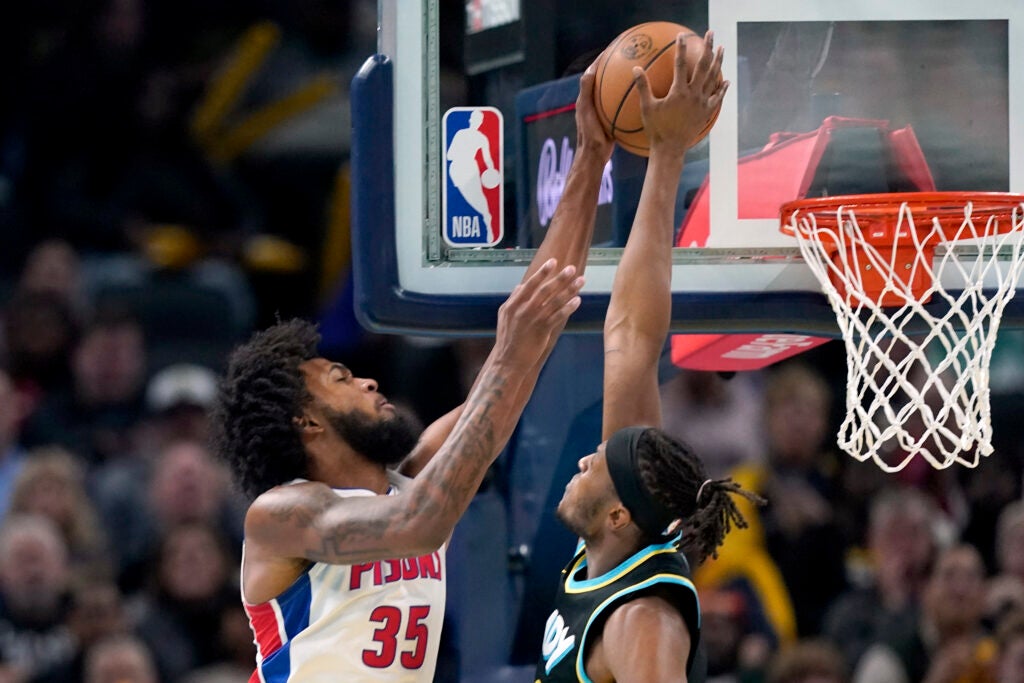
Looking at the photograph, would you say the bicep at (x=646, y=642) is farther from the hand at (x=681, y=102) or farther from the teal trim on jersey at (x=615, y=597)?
the hand at (x=681, y=102)

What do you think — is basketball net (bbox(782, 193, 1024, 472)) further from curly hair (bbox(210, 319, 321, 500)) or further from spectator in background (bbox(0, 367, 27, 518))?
spectator in background (bbox(0, 367, 27, 518))

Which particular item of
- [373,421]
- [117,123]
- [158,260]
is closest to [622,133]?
[373,421]

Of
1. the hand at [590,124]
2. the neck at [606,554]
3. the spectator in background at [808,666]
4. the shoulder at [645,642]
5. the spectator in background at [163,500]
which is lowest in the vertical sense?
the spectator in background at [808,666]

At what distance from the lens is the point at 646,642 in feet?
A: 9.22

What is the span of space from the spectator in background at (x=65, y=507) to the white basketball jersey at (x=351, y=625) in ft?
9.25

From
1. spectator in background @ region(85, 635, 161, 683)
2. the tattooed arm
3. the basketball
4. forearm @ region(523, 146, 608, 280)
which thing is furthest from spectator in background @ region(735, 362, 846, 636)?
the tattooed arm

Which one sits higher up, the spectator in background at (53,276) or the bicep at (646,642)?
the spectator in background at (53,276)

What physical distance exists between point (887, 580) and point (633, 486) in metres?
3.36

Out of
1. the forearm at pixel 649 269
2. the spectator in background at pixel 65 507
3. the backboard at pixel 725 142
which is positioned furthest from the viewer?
the spectator in background at pixel 65 507

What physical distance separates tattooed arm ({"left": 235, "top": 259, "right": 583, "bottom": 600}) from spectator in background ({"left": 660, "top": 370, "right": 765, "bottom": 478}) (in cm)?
354

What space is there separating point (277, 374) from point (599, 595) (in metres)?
0.81

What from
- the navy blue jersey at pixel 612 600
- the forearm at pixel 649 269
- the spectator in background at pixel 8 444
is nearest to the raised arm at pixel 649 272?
the forearm at pixel 649 269

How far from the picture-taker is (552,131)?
371cm

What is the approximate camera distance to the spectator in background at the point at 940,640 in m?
5.79
